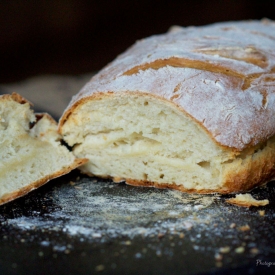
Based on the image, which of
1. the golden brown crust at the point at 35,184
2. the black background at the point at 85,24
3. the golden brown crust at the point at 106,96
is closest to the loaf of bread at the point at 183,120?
the golden brown crust at the point at 106,96

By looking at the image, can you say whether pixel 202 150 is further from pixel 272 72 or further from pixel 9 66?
pixel 9 66

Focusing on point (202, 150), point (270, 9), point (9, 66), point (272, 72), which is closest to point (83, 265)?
point (202, 150)

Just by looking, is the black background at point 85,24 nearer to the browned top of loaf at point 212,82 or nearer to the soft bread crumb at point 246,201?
the browned top of loaf at point 212,82

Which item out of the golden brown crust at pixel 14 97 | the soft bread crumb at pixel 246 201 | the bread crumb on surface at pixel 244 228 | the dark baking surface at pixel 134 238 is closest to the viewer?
the dark baking surface at pixel 134 238

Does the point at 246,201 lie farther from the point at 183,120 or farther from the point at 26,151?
the point at 26,151

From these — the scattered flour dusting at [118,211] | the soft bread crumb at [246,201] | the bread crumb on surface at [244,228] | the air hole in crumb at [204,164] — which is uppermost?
the air hole in crumb at [204,164]

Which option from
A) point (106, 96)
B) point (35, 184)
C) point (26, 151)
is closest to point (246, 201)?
point (106, 96)

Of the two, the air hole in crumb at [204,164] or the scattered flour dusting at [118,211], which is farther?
the air hole in crumb at [204,164]
